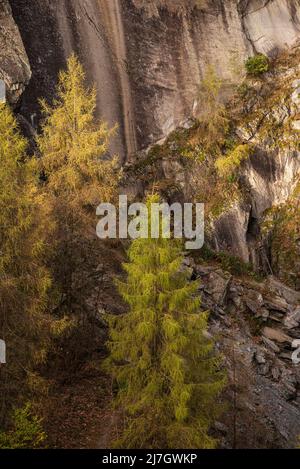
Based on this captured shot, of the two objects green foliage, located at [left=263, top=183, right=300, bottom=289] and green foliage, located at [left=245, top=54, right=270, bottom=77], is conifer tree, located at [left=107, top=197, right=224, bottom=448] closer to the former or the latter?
green foliage, located at [left=263, top=183, right=300, bottom=289]

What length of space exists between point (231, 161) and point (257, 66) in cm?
789

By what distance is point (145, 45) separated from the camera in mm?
29016

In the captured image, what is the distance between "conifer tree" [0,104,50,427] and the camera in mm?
11219

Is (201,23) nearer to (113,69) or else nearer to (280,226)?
(113,69)

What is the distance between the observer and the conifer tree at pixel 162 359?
34.9 ft

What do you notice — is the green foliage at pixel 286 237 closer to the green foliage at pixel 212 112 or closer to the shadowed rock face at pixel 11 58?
the green foliage at pixel 212 112

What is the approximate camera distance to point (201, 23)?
3025cm

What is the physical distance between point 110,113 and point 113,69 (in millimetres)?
2903

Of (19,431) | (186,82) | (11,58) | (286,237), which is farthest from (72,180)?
(186,82)

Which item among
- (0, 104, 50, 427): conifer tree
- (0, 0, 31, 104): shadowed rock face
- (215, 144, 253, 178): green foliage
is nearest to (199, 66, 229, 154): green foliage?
(215, 144, 253, 178): green foliage

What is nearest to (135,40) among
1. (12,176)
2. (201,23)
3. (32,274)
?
(201,23)

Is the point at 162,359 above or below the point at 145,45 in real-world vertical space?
below

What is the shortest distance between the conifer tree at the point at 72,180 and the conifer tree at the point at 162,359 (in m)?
3.22

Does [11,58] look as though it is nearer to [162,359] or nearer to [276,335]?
[162,359]
